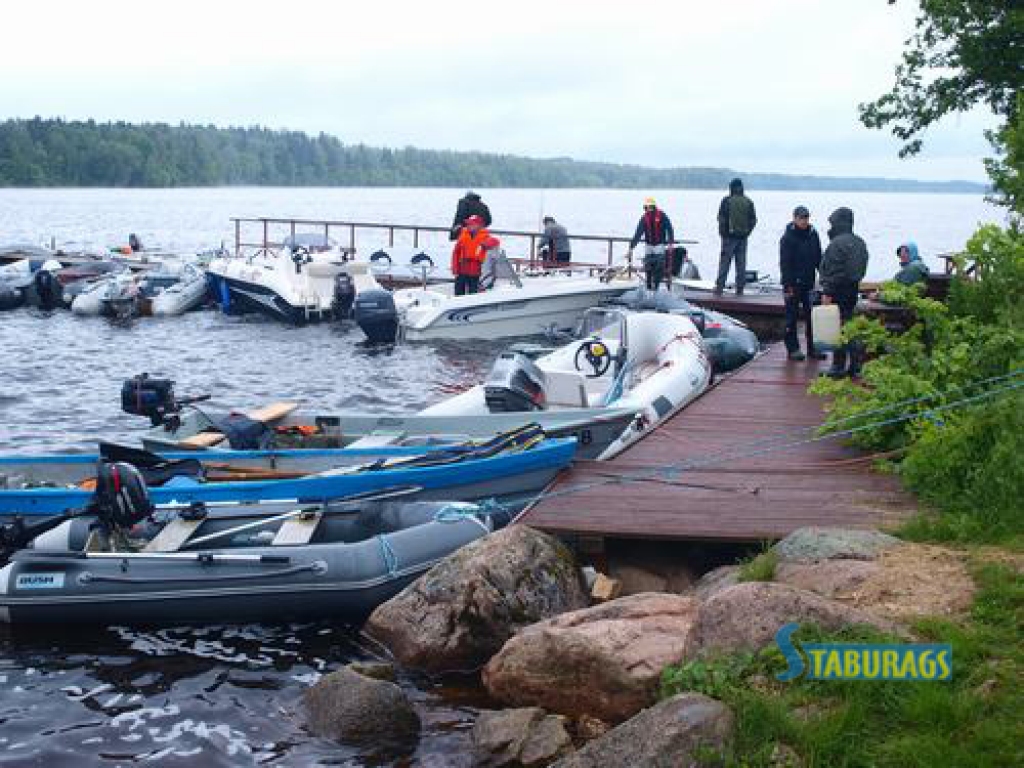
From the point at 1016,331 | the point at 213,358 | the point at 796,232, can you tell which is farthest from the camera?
the point at 213,358

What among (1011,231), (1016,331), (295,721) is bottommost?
(295,721)

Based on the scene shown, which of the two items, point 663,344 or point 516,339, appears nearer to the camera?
point 663,344

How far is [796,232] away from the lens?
12.0 meters

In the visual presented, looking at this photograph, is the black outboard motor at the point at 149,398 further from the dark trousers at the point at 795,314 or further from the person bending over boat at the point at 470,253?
the person bending over boat at the point at 470,253

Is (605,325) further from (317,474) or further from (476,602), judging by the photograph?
(476,602)

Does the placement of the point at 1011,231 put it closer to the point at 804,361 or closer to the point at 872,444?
the point at 872,444

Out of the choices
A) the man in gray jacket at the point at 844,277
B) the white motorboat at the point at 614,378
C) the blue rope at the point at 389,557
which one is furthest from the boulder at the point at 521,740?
the man in gray jacket at the point at 844,277

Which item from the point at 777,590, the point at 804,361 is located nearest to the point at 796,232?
the point at 804,361

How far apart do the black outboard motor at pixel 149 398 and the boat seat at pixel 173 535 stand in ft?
9.41

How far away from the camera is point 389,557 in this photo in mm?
7535

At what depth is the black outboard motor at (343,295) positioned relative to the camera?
22.1m

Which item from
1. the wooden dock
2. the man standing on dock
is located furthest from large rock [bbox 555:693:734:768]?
the man standing on dock

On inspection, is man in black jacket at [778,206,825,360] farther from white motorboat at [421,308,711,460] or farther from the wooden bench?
the wooden bench

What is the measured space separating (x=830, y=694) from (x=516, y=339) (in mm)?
16342
